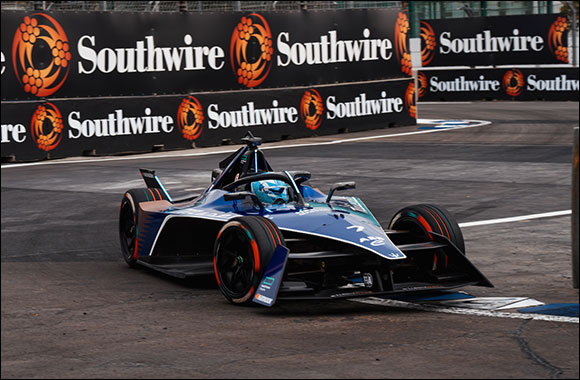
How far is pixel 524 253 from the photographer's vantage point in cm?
1012

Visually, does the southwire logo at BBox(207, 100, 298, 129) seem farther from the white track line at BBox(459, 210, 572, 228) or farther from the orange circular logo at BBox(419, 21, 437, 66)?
the orange circular logo at BBox(419, 21, 437, 66)

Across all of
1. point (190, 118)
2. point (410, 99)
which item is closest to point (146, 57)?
point (190, 118)

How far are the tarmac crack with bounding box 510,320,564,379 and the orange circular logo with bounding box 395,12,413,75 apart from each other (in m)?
20.8

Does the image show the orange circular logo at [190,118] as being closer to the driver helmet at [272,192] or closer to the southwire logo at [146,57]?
the southwire logo at [146,57]

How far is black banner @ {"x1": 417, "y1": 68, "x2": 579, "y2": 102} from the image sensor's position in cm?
3419

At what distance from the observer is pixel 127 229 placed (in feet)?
34.5

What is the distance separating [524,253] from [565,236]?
3.83ft

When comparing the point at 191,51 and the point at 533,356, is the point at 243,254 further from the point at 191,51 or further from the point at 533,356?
the point at 191,51

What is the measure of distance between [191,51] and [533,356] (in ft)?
58.9

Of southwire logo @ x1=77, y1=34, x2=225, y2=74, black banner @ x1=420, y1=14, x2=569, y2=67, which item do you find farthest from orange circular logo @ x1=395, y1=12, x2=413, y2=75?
black banner @ x1=420, y1=14, x2=569, y2=67

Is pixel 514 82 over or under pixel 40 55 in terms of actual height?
under

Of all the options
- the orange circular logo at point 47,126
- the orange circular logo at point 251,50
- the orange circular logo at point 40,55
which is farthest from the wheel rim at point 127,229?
the orange circular logo at point 251,50

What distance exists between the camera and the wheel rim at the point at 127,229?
404 inches

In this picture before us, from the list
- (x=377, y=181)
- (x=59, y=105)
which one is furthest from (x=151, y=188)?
(x=59, y=105)
